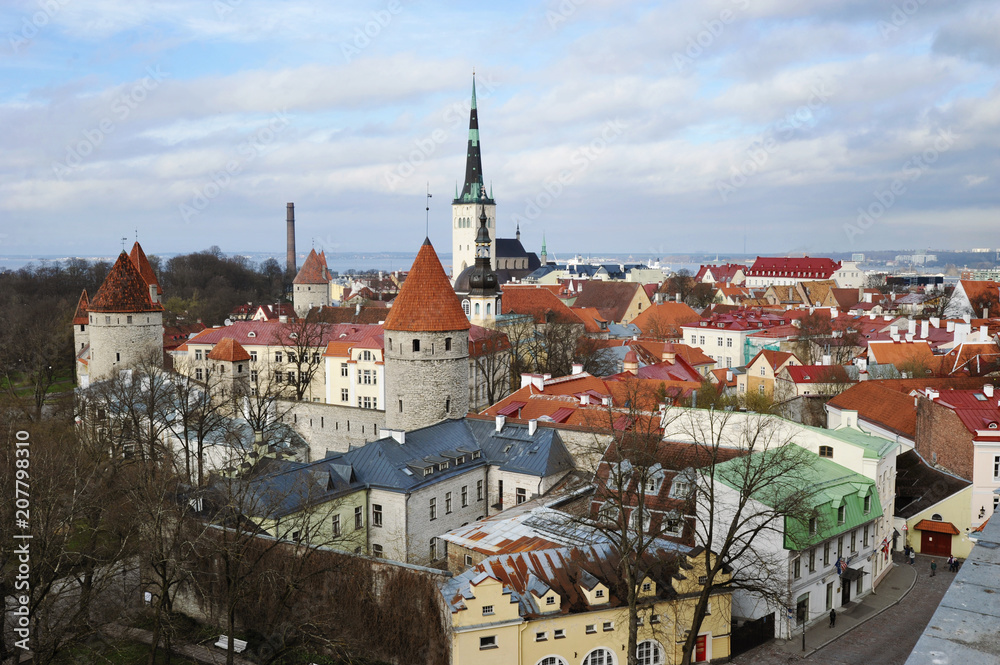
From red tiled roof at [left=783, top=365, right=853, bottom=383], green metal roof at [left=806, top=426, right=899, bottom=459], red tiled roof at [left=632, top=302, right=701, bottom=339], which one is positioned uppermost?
red tiled roof at [left=632, top=302, right=701, bottom=339]

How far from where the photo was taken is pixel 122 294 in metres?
44.5

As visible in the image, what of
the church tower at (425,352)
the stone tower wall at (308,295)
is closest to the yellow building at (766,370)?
the church tower at (425,352)

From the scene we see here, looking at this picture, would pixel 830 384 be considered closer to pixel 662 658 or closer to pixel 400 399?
pixel 400 399

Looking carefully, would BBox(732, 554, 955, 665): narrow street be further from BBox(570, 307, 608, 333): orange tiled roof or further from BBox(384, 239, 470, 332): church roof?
BBox(570, 307, 608, 333): orange tiled roof

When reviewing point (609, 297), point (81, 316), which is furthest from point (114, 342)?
point (609, 297)

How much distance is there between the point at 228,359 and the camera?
42.2m

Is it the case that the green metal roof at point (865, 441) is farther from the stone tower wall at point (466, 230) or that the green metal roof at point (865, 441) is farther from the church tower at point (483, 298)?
the stone tower wall at point (466, 230)

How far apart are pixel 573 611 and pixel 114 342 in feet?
112

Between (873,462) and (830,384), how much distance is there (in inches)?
640

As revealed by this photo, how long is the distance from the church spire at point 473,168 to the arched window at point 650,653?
73.6 metres

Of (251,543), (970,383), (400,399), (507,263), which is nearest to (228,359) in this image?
(400,399)

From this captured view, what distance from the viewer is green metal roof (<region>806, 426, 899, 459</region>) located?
2556 centimetres

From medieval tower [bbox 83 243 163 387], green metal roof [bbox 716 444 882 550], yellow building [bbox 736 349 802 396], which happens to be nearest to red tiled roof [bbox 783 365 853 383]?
yellow building [bbox 736 349 802 396]

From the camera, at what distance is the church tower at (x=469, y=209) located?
89938 mm
